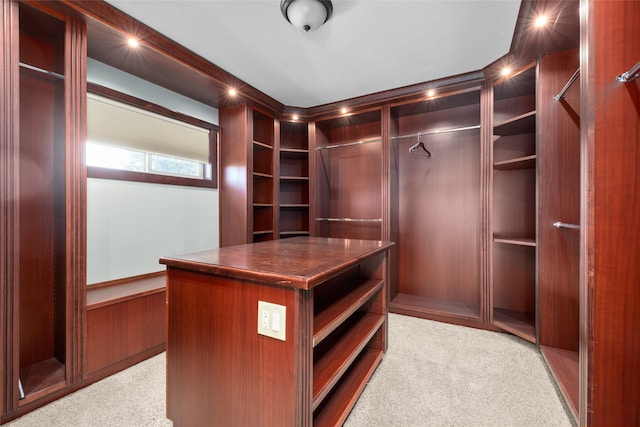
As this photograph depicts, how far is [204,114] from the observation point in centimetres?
307

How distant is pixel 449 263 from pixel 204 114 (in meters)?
3.32

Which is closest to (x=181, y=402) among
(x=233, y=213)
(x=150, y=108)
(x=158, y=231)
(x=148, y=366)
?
(x=148, y=366)

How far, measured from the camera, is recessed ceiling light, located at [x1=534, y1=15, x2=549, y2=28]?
173 centimetres

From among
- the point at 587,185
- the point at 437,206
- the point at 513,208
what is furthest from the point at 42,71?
the point at 513,208

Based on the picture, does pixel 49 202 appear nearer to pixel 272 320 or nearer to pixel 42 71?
pixel 42 71

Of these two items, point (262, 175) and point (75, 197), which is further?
point (262, 175)

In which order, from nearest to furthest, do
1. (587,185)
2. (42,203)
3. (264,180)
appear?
(587,185), (42,203), (264,180)

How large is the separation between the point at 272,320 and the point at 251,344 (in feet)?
0.52

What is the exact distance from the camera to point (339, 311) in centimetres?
138

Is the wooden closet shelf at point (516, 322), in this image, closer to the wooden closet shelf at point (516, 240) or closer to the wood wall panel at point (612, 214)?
the wooden closet shelf at point (516, 240)

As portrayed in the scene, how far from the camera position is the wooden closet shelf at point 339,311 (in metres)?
1.16

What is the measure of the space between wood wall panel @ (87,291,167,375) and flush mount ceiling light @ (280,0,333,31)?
88.9 inches

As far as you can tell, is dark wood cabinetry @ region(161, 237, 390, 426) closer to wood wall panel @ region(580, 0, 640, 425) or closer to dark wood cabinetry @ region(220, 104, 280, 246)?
wood wall panel @ region(580, 0, 640, 425)

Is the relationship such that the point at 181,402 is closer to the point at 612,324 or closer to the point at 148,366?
the point at 148,366
